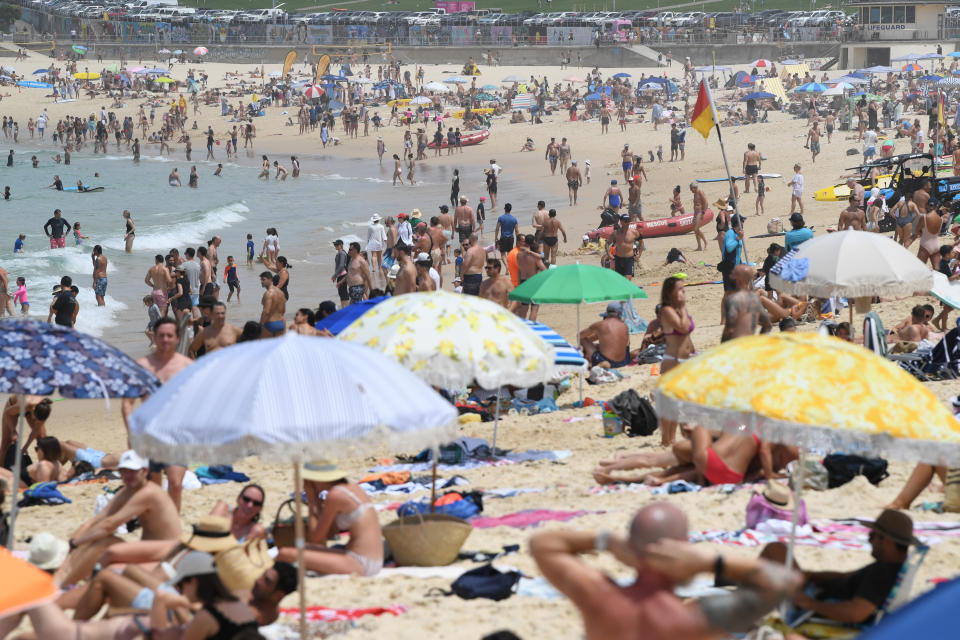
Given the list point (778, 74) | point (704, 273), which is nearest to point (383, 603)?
point (704, 273)

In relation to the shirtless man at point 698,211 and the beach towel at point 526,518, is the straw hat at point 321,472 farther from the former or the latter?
the shirtless man at point 698,211

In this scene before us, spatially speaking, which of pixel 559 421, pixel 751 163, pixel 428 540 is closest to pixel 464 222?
pixel 751 163

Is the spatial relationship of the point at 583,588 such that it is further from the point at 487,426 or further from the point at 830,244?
the point at 487,426

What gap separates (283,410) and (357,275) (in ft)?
38.2

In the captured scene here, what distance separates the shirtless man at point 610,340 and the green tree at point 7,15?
80901 millimetres

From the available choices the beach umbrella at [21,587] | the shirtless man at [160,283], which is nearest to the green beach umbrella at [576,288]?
the beach umbrella at [21,587]

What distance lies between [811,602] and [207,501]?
459cm

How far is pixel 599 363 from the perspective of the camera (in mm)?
11672

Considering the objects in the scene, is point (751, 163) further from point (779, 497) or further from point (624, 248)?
point (779, 497)

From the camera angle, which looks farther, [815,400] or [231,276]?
[231,276]

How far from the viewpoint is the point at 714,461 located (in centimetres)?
729

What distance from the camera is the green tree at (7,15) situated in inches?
3253

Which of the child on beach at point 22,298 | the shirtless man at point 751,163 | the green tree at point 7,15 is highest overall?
the green tree at point 7,15

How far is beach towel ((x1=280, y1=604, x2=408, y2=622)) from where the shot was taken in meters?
5.46
